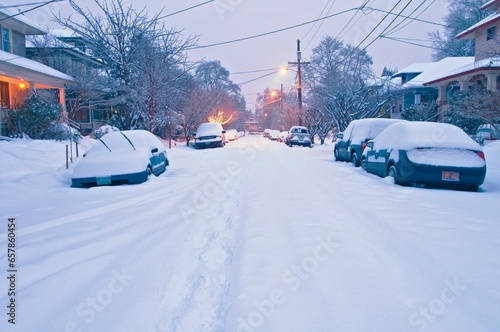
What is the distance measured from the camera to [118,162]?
9.41 m

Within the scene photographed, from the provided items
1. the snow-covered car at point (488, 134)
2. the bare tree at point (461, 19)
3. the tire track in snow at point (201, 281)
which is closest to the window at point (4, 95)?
the tire track in snow at point (201, 281)

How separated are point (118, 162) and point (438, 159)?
7.35 metres

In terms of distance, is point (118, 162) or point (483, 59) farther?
point (483, 59)

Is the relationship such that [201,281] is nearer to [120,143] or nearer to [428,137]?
[428,137]

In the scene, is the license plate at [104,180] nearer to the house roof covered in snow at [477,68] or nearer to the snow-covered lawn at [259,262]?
the snow-covered lawn at [259,262]

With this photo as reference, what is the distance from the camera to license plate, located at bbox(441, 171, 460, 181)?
7523 millimetres

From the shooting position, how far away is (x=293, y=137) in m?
27.9

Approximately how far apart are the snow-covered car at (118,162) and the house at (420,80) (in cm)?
2840

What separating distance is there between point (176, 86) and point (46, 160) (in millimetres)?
11170

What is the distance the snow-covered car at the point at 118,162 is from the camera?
922 cm

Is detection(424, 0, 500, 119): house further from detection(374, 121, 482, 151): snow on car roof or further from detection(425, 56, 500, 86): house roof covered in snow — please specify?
detection(374, 121, 482, 151): snow on car roof

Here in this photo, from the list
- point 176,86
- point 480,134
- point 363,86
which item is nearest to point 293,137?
point 363,86

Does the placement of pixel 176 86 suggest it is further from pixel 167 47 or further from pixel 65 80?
pixel 65 80

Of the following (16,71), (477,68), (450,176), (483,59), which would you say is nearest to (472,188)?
(450,176)
